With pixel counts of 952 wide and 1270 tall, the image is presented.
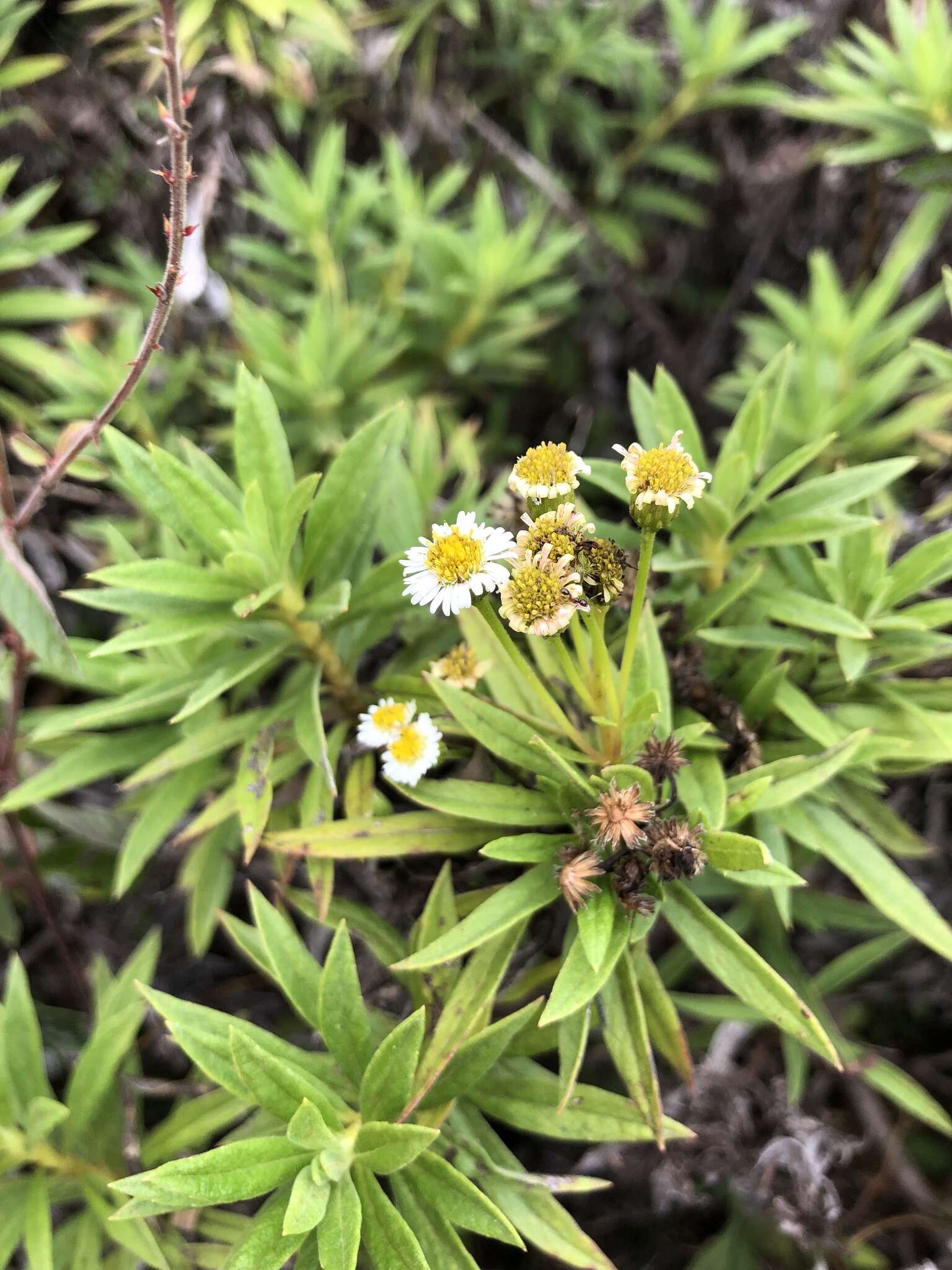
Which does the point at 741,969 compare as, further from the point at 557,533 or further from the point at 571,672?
the point at 557,533

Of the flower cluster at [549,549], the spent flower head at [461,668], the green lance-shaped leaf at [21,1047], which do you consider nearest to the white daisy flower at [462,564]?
the flower cluster at [549,549]

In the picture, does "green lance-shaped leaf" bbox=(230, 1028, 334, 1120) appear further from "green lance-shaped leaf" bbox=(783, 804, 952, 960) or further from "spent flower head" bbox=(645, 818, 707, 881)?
"green lance-shaped leaf" bbox=(783, 804, 952, 960)

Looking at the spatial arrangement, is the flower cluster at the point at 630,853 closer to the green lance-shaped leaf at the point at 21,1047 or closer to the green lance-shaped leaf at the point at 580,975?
the green lance-shaped leaf at the point at 580,975

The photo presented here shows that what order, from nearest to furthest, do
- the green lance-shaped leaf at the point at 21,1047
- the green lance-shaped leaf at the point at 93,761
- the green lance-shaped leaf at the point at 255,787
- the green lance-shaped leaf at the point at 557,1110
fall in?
the green lance-shaped leaf at the point at 557,1110 → the green lance-shaped leaf at the point at 255,787 → the green lance-shaped leaf at the point at 21,1047 → the green lance-shaped leaf at the point at 93,761

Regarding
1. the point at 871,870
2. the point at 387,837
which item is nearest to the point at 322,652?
the point at 387,837

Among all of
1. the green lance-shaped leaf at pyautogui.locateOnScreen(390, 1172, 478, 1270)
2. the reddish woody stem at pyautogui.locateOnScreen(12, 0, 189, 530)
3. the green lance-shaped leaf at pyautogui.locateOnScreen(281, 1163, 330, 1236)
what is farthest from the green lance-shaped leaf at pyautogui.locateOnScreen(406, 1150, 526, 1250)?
the reddish woody stem at pyautogui.locateOnScreen(12, 0, 189, 530)

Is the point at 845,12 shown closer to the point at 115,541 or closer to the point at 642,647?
the point at 642,647
